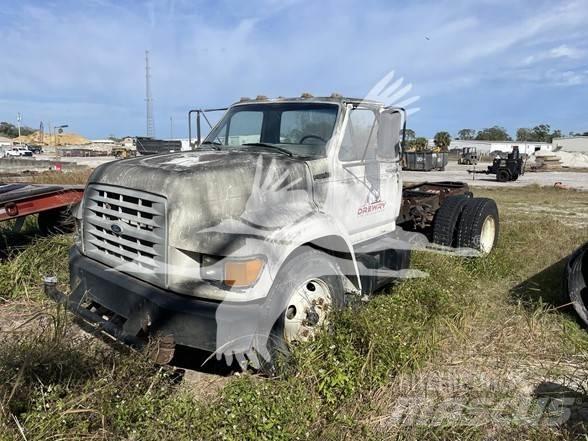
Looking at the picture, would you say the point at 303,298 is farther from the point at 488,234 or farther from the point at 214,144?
the point at 488,234

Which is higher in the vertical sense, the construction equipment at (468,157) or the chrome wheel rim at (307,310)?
the construction equipment at (468,157)

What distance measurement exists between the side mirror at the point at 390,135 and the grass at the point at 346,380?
1.35 metres

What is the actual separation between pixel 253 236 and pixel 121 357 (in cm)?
123

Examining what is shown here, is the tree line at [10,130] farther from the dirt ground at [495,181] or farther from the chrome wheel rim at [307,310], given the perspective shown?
the chrome wheel rim at [307,310]

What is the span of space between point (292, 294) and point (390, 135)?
2.30 metres

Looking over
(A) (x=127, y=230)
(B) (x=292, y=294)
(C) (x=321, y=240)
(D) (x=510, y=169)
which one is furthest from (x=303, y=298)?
(D) (x=510, y=169)

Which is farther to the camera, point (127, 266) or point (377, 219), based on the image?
point (377, 219)

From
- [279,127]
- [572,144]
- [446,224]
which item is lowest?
[446,224]

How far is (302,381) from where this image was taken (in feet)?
10.4

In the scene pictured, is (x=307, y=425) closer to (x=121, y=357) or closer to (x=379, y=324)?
(x=379, y=324)

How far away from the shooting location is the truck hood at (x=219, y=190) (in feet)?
10.2

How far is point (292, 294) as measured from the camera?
132 inches

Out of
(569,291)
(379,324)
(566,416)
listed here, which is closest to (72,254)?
(379,324)

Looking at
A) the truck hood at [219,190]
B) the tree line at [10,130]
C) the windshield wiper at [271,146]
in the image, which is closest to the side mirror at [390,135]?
the windshield wiper at [271,146]
